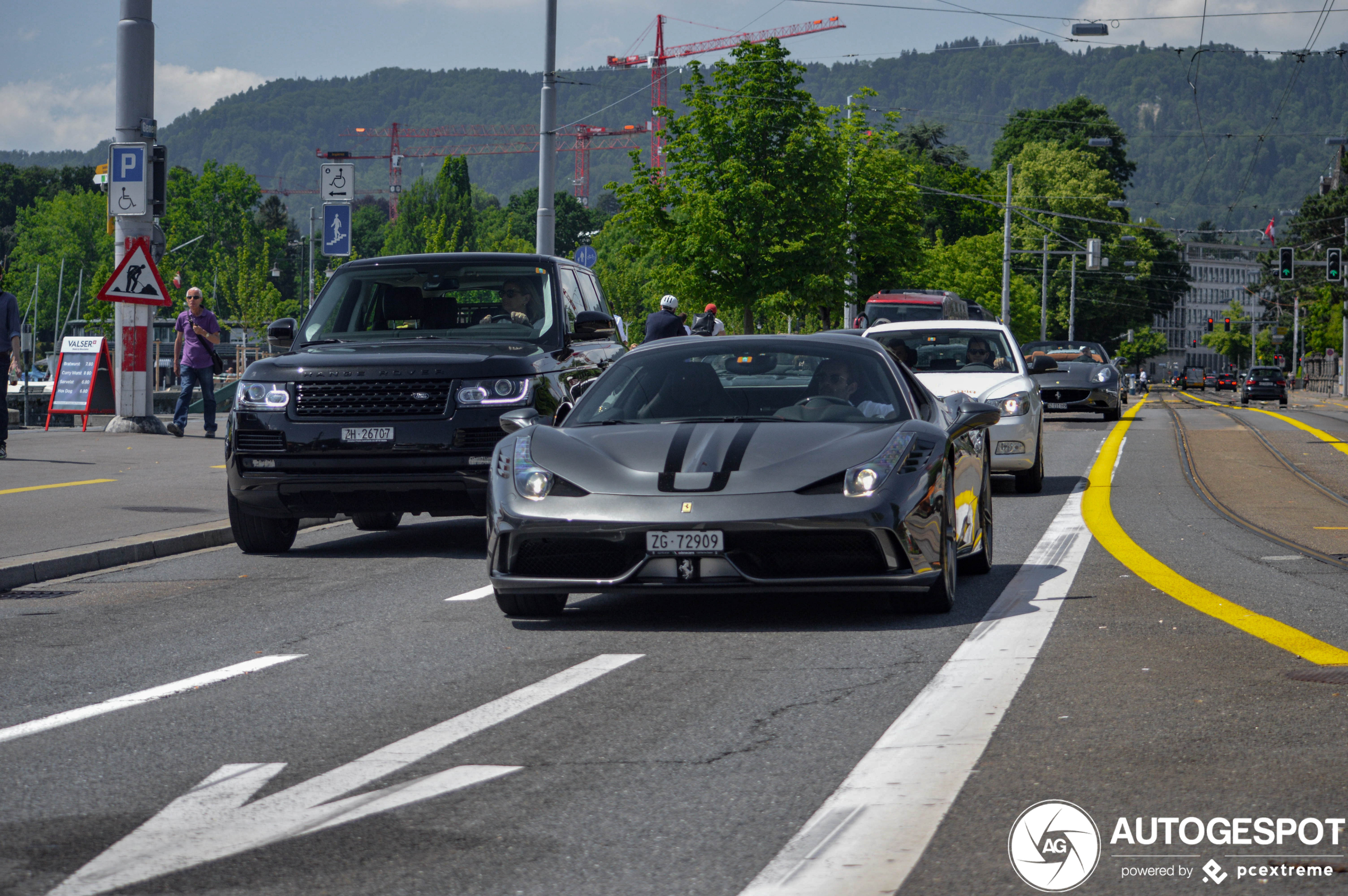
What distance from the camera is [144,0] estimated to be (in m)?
21.2

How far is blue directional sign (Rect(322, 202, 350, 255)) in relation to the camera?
20.5 metres

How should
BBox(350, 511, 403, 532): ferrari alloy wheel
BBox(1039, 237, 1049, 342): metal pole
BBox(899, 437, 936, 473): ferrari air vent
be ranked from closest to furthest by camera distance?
BBox(899, 437, 936, 473): ferrari air vent → BBox(350, 511, 403, 532): ferrari alloy wheel → BBox(1039, 237, 1049, 342): metal pole

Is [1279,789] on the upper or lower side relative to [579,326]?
lower

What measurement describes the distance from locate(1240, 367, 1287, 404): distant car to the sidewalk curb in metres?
54.6

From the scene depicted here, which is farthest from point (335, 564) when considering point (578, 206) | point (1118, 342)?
point (578, 206)

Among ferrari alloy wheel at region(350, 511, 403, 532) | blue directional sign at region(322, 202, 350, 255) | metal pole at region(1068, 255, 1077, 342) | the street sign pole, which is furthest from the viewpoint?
metal pole at region(1068, 255, 1077, 342)

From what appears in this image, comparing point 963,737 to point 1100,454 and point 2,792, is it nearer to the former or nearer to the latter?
point 2,792

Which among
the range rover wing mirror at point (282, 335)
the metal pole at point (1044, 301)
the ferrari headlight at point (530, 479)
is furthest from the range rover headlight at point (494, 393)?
the metal pole at point (1044, 301)

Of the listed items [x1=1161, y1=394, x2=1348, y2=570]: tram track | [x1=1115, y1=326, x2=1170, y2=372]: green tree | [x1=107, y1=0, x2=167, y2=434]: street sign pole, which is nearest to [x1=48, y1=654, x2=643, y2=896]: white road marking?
[x1=1161, y1=394, x2=1348, y2=570]: tram track

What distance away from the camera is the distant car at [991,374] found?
47.1 feet

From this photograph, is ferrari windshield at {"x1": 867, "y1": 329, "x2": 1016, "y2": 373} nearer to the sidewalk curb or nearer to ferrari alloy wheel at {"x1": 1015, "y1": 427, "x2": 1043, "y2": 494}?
ferrari alloy wheel at {"x1": 1015, "y1": 427, "x2": 1043, "y2": 494}

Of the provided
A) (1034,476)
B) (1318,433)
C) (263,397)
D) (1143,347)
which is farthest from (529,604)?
(1143,347)

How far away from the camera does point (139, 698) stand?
224 inches

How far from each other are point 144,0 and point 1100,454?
13398 mm
